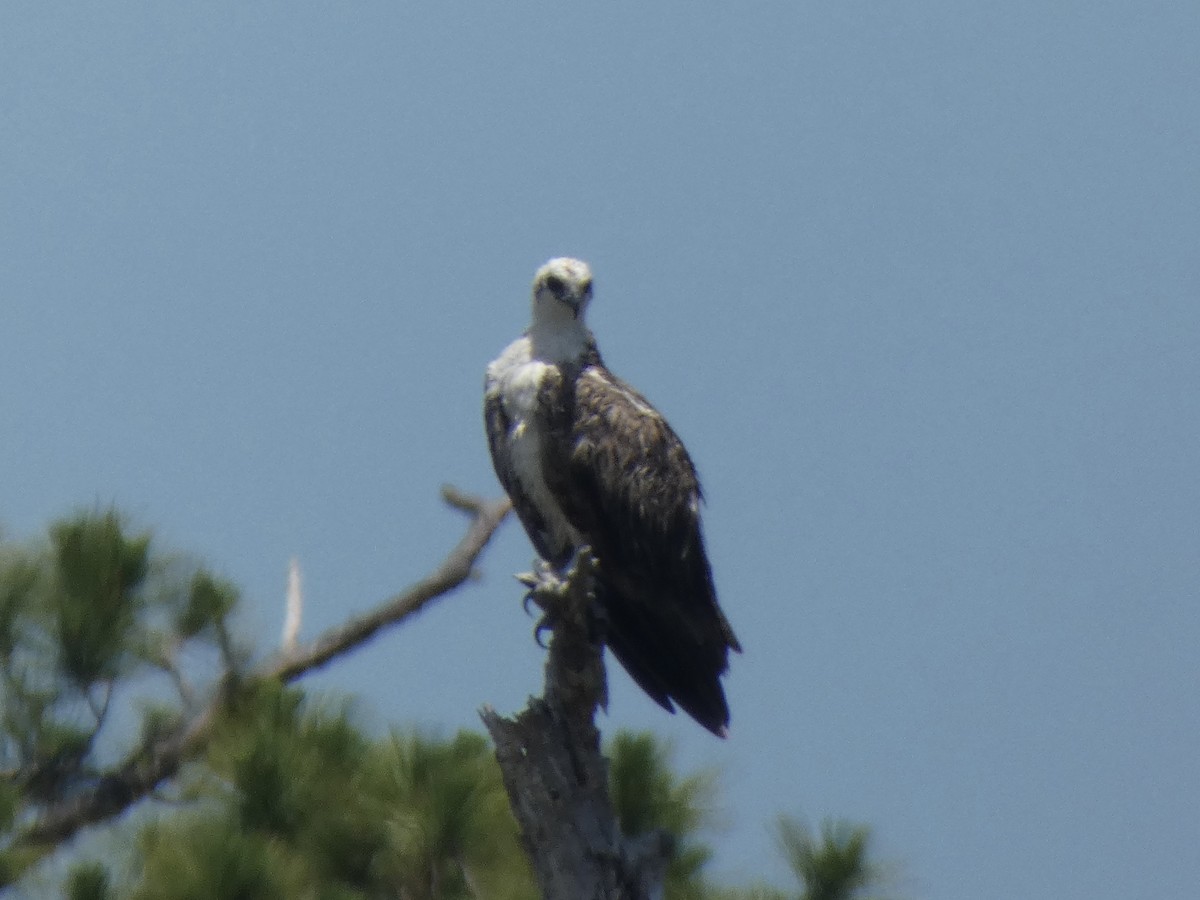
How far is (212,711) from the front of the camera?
20.6ft

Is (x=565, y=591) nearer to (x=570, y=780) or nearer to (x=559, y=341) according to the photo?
(x=570, y=780)

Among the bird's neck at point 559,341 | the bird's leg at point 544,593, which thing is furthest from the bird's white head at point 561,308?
the bird's leg at point 544,593

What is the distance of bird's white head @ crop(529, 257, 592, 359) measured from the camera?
233 inches

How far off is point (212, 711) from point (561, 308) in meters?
1.81

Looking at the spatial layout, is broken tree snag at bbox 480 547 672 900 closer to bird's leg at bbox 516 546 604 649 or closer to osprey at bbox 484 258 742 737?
bird's leg at bbox 516 546 604 649

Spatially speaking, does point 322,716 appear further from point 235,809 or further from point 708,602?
point 708,602

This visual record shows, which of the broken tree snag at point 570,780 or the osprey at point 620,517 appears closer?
the broken tree snag at point 570,780

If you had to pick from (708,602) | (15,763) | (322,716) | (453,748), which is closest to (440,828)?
(453,748)

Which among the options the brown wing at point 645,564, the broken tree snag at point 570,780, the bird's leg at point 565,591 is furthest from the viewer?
the brown wing at point 645,564

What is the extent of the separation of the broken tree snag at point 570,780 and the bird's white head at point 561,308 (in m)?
1.25

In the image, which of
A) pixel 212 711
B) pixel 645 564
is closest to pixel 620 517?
pixel 645 564

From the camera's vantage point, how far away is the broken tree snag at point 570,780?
14.6ft

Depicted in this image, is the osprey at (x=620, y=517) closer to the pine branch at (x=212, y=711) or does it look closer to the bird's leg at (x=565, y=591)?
the bird's leg at (x=565, y=591)

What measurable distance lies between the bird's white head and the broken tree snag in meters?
1.25
